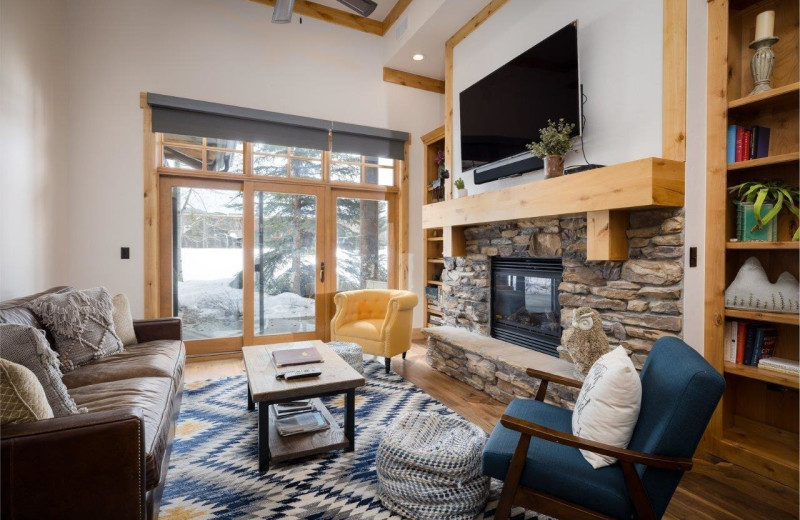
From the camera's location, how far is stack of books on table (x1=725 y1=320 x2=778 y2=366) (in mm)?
2109

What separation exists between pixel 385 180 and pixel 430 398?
2.88 meters

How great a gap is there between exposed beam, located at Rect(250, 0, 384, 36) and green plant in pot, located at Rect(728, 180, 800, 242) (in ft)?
13.5

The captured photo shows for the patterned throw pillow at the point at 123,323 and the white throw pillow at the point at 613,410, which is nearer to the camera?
the white throw pillow at the point at 613,410

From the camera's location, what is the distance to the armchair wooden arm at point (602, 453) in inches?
47.5

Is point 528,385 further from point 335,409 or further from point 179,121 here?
point 179,121

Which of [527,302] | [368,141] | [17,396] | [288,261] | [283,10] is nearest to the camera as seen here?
[17,396]

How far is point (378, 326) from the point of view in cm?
377

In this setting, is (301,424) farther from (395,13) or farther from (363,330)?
(395,13)

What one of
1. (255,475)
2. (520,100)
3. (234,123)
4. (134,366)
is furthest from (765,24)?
(234,123)

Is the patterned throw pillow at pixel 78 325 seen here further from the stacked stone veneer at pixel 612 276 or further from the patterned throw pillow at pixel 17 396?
the stacked stone veneer at pixel 612 276

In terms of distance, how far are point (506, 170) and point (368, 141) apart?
202cm

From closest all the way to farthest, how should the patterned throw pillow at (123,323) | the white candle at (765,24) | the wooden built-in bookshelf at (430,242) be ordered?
the white candle at (765,24), the patterned throw pillow at (123,323), the wooden built-in bookshelf at (430,242)

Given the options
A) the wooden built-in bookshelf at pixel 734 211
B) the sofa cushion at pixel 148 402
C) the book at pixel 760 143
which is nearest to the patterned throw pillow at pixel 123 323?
the sofa cushion at pixel 148 402

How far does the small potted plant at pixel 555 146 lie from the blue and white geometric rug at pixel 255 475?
1.84 m
